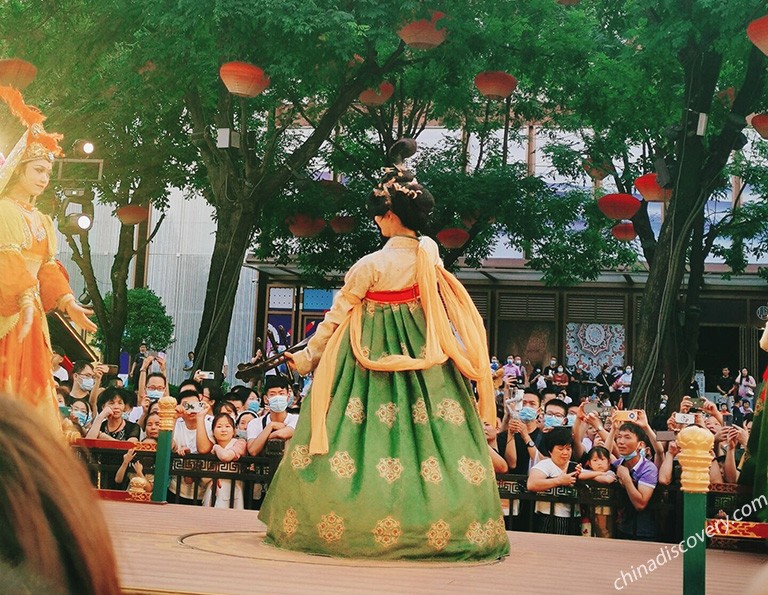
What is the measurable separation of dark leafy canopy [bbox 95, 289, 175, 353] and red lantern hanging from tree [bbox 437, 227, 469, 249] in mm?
Answer: 7219

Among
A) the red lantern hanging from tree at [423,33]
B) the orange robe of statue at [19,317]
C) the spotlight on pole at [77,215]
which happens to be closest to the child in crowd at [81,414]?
the orange robe of statue at [19,317]

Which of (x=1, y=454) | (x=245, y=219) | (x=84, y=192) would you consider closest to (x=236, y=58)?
(x=245, y=219)

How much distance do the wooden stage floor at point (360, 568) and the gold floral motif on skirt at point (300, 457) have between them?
1.38 ft

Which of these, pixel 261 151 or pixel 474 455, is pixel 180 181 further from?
pixel 474 455

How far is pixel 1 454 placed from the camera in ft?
3.81

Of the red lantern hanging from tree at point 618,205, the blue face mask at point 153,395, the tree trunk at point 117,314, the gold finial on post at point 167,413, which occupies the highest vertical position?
the red lantern hanging from tree at point 618,205

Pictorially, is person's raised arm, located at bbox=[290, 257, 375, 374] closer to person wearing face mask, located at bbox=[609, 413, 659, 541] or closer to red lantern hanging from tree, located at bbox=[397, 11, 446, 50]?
Answer: person wearing face mask, located at bbox=[609, 413, 659, 541]

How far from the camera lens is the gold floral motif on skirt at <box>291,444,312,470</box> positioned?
5035 millimetres

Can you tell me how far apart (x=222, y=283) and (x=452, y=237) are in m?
4.11

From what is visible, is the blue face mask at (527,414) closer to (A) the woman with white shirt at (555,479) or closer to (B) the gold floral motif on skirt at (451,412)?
(A) the woman with white shirt at (555,479)

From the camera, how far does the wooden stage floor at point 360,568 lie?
4062 millimetres

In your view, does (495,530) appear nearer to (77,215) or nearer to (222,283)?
(222,283)

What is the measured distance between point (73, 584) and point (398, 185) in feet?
14.6

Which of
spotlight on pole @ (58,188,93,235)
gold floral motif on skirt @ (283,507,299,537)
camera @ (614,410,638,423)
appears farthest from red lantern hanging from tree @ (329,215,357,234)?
gold floral motif on skirt @ (283,507,299,537)
